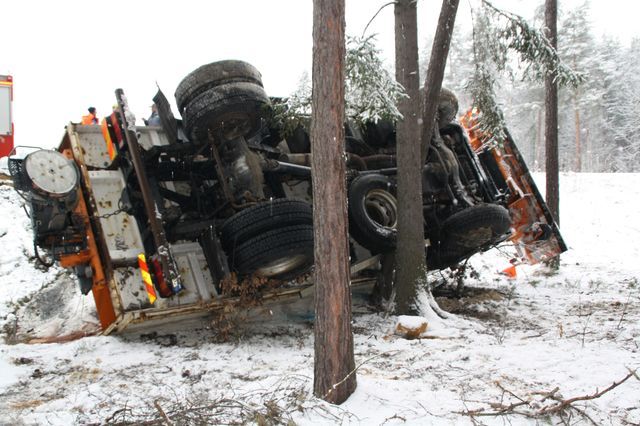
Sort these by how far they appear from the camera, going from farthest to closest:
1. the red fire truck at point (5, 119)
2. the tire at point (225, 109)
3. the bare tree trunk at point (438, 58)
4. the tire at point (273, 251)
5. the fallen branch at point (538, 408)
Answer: the red fire truck at point (5, 119) → the bare tree trunk at point (438, 58) → the tire at point (225, 109) → the tire at point (273, 251) → the fallen branch at point (538, 408)

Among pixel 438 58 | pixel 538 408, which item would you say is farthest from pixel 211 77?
pixel 538 408

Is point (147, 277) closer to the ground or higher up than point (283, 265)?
higher up

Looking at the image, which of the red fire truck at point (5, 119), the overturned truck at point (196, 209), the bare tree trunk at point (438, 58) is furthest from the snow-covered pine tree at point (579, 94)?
the red fire truck at point (5, 119)

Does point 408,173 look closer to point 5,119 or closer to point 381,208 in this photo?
point 381,208

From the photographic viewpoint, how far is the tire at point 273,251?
4.89 meters

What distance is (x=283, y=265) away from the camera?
16.8 ft

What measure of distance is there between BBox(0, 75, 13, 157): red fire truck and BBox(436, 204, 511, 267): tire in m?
9.83

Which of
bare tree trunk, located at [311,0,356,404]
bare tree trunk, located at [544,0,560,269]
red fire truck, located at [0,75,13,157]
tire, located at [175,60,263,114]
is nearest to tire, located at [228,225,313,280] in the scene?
bare tree trunk, located at [311,0,356,404]

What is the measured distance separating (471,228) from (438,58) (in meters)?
2.12

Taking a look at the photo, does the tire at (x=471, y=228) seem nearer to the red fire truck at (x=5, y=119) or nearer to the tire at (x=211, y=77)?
the tire at (x=211, y=77)

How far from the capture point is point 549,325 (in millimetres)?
5668

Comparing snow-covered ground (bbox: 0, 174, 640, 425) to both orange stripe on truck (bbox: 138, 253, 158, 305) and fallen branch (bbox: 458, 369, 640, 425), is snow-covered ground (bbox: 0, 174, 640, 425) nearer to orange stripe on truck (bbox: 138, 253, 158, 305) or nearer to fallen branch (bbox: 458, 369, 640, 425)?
fallen branch (bbox: 458, 369, 640, 425)

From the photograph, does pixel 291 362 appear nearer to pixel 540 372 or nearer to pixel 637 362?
pixel 540 372

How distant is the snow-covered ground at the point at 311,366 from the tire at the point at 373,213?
902mm
